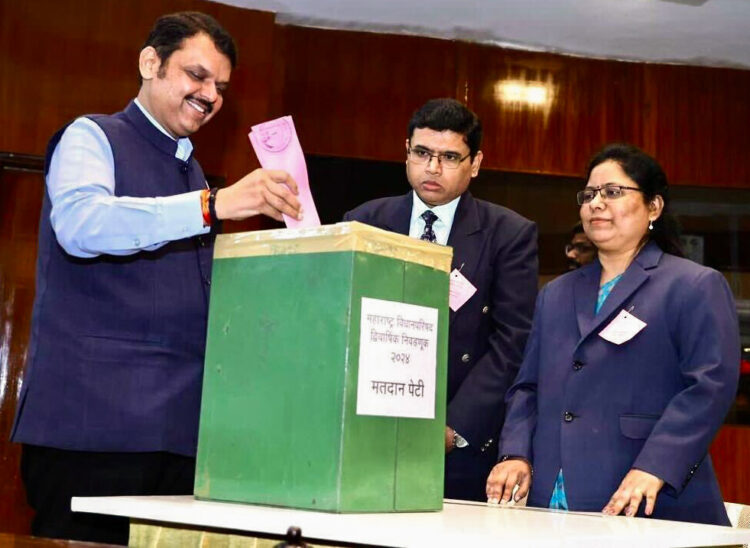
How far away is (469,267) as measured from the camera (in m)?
2.45

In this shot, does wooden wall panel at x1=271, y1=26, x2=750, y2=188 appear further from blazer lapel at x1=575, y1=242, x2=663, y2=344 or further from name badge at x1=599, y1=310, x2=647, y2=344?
name badge at x1=599, y1=310, x2=647, y2=344

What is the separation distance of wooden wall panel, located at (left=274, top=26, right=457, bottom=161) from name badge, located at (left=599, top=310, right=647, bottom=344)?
3.45m

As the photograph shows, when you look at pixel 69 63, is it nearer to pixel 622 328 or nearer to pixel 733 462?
pixel 622 328

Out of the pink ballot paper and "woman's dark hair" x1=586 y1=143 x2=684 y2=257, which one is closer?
the pink ballot paper

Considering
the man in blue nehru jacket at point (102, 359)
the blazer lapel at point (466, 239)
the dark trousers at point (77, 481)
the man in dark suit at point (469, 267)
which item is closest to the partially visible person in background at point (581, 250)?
the man in dark suit at point (469, 267)

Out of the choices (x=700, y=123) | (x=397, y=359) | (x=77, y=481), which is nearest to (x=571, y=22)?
(x=700, y=123)

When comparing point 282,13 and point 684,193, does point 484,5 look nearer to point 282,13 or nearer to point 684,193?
point 282,13

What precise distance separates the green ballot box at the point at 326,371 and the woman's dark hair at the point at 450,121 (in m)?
1.31

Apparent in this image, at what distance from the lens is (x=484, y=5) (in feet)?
16.3

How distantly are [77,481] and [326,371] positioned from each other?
0.70 metres

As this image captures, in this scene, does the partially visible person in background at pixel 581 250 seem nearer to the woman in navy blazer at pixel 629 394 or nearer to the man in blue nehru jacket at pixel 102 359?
the woman in navy blazer at pixel 629 394

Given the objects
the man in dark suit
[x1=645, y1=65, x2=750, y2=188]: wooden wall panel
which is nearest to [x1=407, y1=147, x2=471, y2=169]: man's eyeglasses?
the man in dark suit

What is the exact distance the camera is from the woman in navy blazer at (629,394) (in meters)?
1.96

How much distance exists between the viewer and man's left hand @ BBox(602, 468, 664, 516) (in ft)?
5.89
